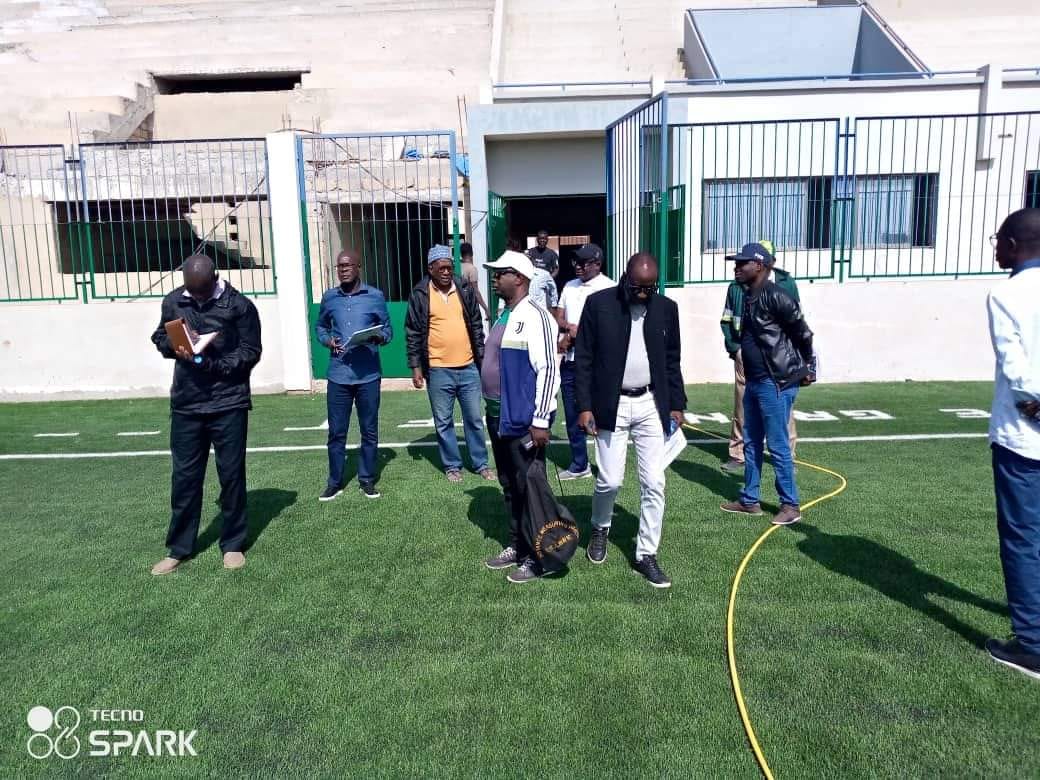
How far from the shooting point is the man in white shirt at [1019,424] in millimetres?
3299

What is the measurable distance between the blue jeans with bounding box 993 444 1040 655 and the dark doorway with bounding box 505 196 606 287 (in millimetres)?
13910

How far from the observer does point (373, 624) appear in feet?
14.0

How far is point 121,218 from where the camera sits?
11.6 m

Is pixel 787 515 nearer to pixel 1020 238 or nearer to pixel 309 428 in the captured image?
pixel 1020 238

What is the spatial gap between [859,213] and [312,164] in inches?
368

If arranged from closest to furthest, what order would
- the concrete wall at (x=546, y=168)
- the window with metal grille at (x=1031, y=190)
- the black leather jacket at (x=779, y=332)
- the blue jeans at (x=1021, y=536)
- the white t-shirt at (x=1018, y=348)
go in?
1. the white t-shirt at (x=1018, y=348)
2. the blue jeans at (x=1021, y=536)
3. the black leather jacket at (x=779, y=332)
4. the window with metal grille at (x=1031, y=190)
5. the concrete wall at (x=546, y=168)

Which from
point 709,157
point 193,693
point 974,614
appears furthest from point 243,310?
point 709,157

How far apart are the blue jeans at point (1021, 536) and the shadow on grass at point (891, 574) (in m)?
0.35

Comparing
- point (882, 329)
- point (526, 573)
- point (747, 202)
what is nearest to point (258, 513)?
point (526, 573)

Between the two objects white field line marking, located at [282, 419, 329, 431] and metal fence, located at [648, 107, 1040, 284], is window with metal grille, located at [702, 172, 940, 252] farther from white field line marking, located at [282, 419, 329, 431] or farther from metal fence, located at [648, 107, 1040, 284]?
white field line marking, located at [282, 419, 329, 431]

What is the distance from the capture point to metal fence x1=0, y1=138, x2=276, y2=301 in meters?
12.1

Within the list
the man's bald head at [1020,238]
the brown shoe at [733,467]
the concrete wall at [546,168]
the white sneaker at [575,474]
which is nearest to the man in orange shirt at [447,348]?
the white sneaker at [575,474]

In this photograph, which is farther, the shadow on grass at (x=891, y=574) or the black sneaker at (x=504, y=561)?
the black sneaker at (x=504, y=561)

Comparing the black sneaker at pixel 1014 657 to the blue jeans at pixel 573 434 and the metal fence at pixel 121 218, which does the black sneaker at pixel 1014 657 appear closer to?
the blue jeans at pixel 573 434
